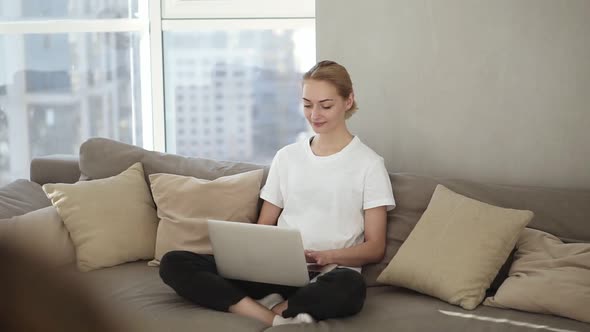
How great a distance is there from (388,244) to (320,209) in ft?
0.88

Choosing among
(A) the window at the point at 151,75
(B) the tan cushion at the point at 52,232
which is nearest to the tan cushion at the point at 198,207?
(B) the tan cushion at the point at 52,232

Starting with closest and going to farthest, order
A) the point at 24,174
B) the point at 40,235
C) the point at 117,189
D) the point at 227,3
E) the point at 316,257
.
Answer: the point at 316,257
the point at 40,235
the point at 117,189
the point at 227,3
the point at 24,174

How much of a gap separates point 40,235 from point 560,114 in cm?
195

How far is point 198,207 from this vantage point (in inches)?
115

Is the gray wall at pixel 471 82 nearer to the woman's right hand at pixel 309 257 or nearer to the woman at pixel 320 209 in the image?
the woman at pixel 320 209

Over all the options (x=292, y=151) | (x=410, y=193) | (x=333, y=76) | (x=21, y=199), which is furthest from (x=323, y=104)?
(x=21, y=199)

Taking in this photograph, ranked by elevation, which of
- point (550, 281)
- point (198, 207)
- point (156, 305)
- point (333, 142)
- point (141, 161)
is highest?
point (333, 142)

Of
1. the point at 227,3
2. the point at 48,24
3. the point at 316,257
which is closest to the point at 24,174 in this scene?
the point at 48,24

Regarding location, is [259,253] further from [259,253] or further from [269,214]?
[269,214]

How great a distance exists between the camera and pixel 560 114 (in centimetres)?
292

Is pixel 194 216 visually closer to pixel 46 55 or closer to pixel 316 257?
pixel 316 257

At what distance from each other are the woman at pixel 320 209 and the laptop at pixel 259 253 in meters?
0.05

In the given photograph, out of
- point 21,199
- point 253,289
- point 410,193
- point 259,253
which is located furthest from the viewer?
point 21,199

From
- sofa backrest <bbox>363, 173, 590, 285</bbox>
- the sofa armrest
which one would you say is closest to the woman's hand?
sofa backrest <bbox>363, 173, 590, 285</bbox>
